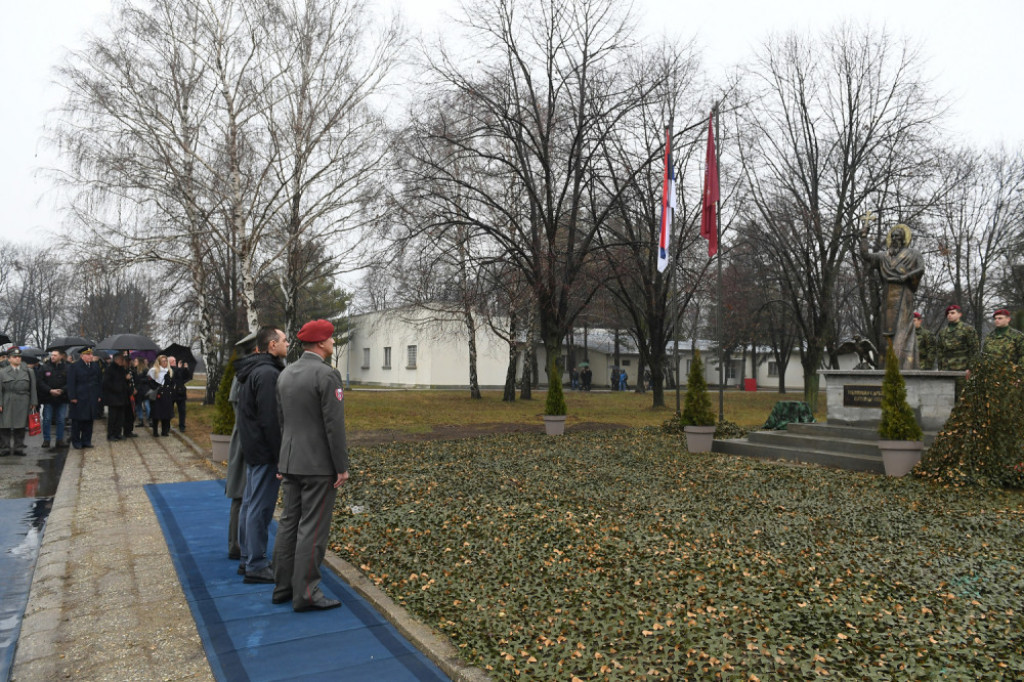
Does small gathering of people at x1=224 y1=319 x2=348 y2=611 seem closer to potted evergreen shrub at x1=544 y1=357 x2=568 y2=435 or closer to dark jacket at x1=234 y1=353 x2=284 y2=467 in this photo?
dark jacket at x1=234 y1=353 x2=284 y2=467

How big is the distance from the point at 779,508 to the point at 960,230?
105ft

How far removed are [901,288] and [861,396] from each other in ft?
6.67

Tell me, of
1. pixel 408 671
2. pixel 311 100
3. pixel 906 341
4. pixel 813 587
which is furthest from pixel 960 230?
pixel 408 671

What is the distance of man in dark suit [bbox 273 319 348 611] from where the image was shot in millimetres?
4871

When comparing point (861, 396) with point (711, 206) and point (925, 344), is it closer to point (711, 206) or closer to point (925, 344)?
point (925, 344)

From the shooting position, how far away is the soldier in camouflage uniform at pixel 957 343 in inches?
465

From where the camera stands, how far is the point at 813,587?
5070mm

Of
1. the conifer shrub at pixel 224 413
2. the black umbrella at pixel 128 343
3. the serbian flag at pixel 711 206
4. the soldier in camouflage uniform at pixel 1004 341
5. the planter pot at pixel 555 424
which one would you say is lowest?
the planter pot at pixel 555 424

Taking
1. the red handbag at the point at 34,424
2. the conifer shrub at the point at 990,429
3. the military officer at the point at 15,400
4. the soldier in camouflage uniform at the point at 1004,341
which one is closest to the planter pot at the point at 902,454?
the conifer shrub at the point at 990,429

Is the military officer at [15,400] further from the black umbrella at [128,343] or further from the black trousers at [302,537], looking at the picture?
the black trousers at [302,537]

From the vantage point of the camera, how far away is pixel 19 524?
761 centimetres

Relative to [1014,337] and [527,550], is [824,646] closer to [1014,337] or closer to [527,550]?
[527,550]

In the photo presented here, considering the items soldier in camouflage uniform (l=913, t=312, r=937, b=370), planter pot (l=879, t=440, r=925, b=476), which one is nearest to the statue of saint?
soldier in camouflage uniform (l=913, t=312, r=937, b=370)

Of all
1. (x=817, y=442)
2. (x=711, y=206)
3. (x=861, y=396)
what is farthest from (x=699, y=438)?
(x=711, y=206)
